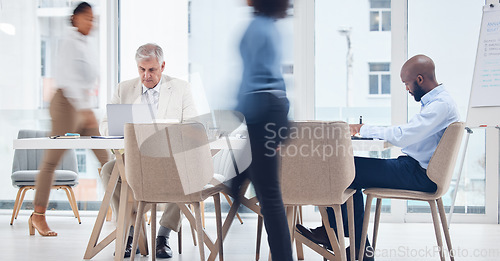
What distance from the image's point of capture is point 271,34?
1.63 m

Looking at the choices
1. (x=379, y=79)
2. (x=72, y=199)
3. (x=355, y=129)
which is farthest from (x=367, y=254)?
(x=72, y=199)

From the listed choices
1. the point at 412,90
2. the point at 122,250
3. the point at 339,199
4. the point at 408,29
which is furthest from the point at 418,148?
the point at 408,29

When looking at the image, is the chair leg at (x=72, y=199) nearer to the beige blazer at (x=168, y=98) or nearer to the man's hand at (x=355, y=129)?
the beige blazer at (x=168, y=98)

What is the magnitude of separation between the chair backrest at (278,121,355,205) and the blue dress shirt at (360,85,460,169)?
1.19 feet

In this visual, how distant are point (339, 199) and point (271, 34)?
896 millimetres

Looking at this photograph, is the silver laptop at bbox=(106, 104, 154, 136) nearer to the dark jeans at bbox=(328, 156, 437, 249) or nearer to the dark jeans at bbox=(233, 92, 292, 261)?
the dark jeans at bbox=(233, 92, 292, 261)

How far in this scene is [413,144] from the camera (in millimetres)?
2535

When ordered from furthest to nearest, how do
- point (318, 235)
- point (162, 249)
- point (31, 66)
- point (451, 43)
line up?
point (31, 66)
point (451, 43)
point (162, 249)
point (318, 235)

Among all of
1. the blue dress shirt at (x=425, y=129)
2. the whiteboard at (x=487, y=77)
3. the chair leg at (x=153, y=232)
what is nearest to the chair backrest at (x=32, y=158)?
the chair leg at (x=153, y=232)


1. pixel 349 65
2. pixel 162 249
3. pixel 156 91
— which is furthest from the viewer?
pixel 349 65

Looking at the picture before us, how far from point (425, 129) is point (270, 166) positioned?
1.09 meters

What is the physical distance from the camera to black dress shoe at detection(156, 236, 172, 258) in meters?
2.86

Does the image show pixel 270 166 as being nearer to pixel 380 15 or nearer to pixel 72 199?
pixel 72 199

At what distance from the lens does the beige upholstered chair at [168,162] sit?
2.23 meters
